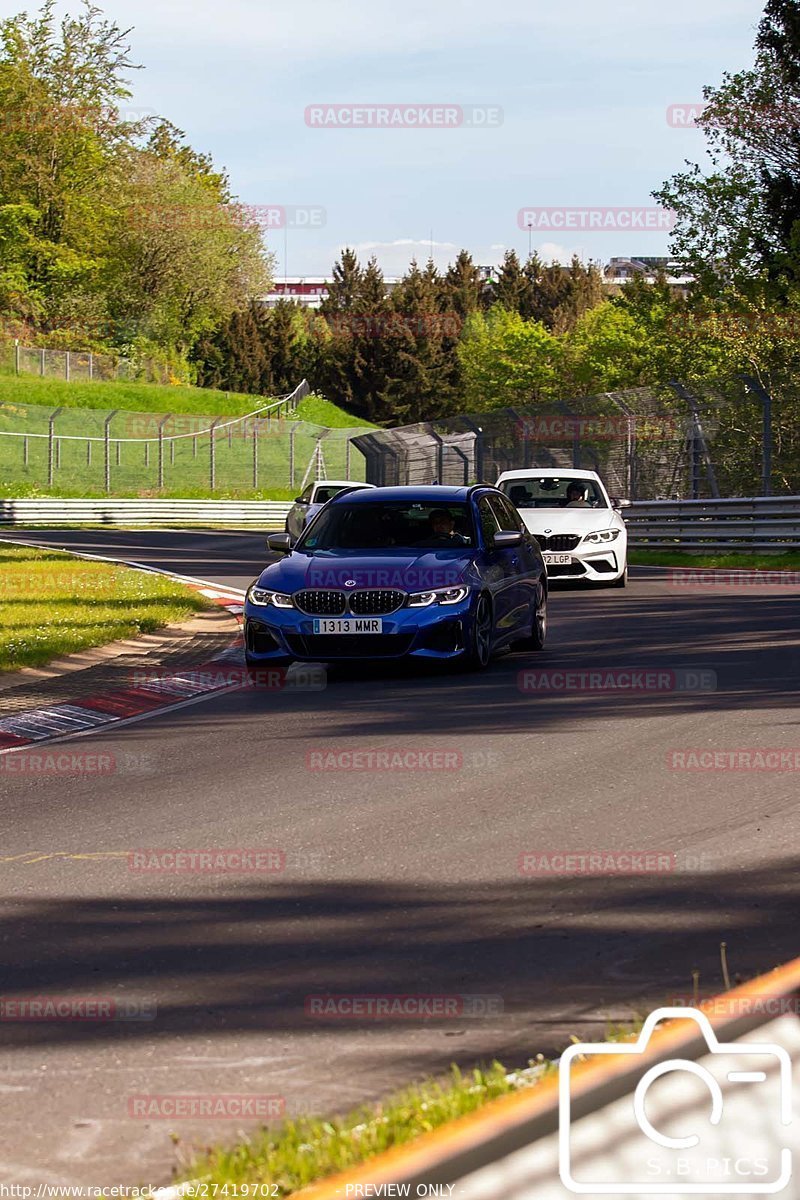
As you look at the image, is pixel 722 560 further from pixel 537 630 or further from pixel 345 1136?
pixel 345 1136

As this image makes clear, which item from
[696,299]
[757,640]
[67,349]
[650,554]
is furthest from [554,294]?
[757,640]

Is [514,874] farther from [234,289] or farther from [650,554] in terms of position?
[234,289]

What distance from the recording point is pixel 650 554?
1235 inches

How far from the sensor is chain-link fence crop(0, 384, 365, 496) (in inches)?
2458

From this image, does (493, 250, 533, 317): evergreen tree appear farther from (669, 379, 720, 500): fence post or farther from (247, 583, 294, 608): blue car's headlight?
(247, 583, 294, 608): blue car's headlight

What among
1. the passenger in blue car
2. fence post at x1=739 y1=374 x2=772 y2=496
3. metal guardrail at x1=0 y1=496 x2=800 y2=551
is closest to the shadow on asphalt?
the passenger in blue car

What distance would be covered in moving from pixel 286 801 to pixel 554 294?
13509 centimetres

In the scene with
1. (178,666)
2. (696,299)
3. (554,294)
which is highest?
(554,294)

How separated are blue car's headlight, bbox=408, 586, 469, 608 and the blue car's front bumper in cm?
4

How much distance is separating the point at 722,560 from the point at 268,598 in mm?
16815

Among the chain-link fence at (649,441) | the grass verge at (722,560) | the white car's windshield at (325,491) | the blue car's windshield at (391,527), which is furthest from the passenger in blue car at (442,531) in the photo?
the chain-link fence at (649,441)

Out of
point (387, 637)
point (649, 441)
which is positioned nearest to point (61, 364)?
point (649, 441)

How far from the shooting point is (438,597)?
1318cm

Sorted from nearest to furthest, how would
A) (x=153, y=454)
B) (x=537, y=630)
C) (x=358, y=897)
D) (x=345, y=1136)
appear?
1. (x=345, y=1136)
2. (x=358, y=897)
3. (x=537, y=630)
4. (x=153, y=454)
